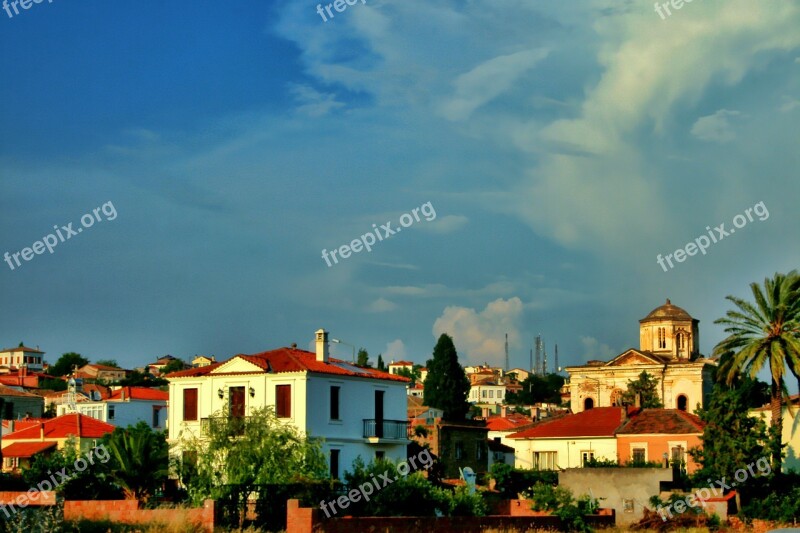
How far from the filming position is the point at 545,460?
66.2m

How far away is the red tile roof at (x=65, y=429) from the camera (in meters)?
64.5

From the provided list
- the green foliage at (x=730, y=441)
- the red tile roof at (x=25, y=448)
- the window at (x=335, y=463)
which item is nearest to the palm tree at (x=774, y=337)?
the green foliage at (x=730, y=441)

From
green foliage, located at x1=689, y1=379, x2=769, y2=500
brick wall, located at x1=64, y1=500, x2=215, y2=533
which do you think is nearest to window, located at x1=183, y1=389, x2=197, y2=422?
brick wall, located at x1=64, y1=500, x2=215, y2=533

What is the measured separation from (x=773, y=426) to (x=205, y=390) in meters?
26.0

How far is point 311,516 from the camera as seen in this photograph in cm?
2945

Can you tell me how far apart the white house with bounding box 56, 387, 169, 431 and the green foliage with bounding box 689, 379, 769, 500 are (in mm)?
47779

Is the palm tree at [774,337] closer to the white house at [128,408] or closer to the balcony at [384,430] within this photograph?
the balcony at [384,430]

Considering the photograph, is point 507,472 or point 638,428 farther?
point 638,428

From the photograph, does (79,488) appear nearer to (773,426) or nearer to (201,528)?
(201,528)

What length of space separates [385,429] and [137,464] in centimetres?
1425

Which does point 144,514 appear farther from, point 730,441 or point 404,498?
point 730,441

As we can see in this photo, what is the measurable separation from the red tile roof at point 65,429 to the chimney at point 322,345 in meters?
21.0

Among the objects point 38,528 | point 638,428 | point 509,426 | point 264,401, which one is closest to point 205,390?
point 264,401

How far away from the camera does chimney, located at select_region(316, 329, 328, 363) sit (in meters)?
48.4
